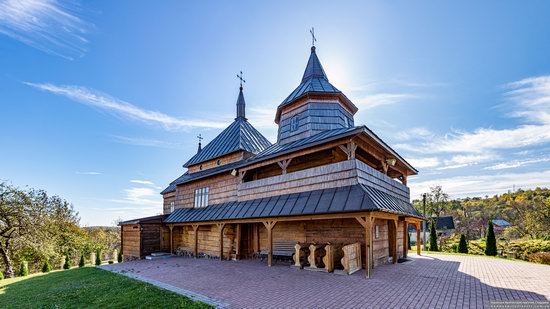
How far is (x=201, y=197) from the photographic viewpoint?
57.3ft

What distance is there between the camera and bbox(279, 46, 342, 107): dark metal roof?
14.9 meters

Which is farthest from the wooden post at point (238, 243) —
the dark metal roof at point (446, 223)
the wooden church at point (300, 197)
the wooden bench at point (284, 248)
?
the dark metal roof at point (446, 223)

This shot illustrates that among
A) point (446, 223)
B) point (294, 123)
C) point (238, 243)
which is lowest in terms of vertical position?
point (446, 223)

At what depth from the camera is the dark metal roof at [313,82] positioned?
14850 millimetres

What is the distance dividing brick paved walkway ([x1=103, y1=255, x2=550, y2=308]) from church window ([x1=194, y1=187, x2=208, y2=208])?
6755mm

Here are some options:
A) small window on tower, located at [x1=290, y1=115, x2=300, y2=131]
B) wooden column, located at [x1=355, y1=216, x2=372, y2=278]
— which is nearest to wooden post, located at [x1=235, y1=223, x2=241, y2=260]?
small window on tower, located at [x1=290, y1=115, x2=300, y2=131]

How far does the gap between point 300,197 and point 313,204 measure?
3.30 feet

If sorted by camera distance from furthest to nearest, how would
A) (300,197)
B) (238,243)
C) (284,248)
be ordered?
(238,243)
(284,248)
(300,197)

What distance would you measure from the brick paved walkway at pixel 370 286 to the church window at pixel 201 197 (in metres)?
6.75

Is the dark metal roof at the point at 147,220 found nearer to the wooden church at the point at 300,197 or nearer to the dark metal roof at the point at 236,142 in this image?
the wooden church at the point at 300,197

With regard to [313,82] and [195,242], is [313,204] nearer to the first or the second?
[313,82]

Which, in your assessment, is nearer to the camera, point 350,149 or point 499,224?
point 350,149

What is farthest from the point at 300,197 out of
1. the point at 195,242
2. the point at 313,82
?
the point at 195,242

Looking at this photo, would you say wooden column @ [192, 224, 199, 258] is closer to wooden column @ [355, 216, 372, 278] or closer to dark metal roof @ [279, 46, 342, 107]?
dark metal roof @ [279, 46, 342, 107]
